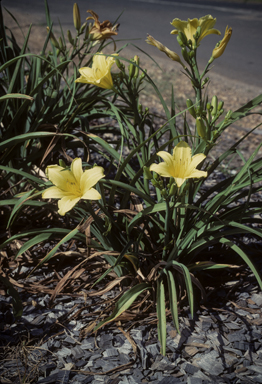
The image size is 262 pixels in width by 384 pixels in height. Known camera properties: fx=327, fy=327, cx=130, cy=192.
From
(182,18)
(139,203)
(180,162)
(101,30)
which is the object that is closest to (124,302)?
(139,203)

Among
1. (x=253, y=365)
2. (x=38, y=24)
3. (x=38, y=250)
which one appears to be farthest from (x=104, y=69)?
(x=38, y=24)

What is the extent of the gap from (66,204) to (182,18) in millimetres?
10535

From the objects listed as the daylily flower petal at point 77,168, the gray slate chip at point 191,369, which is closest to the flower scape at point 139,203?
the daylily flower petal at point 77,168

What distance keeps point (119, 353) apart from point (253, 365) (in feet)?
1.74

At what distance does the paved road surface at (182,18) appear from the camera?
6902mm

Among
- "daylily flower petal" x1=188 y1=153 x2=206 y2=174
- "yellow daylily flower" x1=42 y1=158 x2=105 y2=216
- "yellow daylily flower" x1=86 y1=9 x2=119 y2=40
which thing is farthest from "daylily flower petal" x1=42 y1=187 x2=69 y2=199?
"yellow daylily flower" x1=86 y1=9 x2=119 y2=40

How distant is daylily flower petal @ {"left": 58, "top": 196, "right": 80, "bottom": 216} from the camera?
1062 mm

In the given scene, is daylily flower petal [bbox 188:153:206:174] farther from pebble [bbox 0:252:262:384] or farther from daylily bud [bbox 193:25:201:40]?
pebble [bbox 0:252:262:384]

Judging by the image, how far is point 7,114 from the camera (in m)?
1.94

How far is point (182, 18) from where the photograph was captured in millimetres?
9992

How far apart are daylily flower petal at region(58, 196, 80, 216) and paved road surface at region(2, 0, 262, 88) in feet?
16.2

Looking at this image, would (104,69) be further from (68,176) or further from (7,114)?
(7,114)

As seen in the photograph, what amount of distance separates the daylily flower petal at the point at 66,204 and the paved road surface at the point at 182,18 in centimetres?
493

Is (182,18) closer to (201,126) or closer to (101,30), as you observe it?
(101,30)
